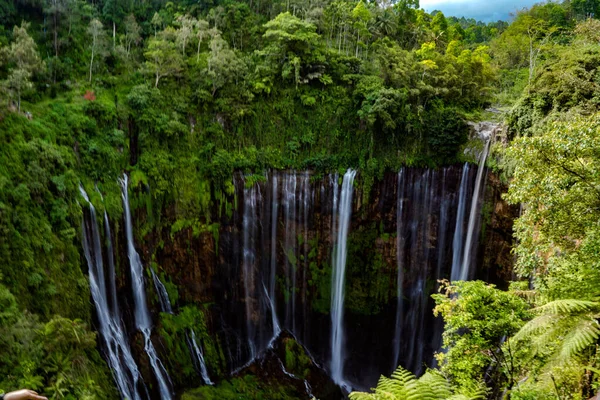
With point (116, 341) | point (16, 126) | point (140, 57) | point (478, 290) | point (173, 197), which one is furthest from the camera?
point (140, 57)

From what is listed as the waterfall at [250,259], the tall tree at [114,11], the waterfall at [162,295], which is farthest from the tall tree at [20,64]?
the waterfall at [250,259]

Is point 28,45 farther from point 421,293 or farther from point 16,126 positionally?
point 421,293

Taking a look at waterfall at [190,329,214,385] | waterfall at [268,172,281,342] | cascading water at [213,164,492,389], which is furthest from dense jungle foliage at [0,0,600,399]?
waterfall at [268,172,281,342]

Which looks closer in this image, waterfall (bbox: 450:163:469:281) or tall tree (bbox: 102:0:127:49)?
waterfall (bbox: 450:163:469:281)

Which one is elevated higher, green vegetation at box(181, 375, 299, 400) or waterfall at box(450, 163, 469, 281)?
waterfall at box(450, 163, 469, 281)

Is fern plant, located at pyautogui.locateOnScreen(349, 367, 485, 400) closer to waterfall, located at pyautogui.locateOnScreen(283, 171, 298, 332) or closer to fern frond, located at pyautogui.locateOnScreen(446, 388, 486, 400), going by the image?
fern frond, located at pyautogui.locateOnScreen(446, 388, 486, 400)

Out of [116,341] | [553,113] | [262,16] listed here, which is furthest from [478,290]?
[262,16]
